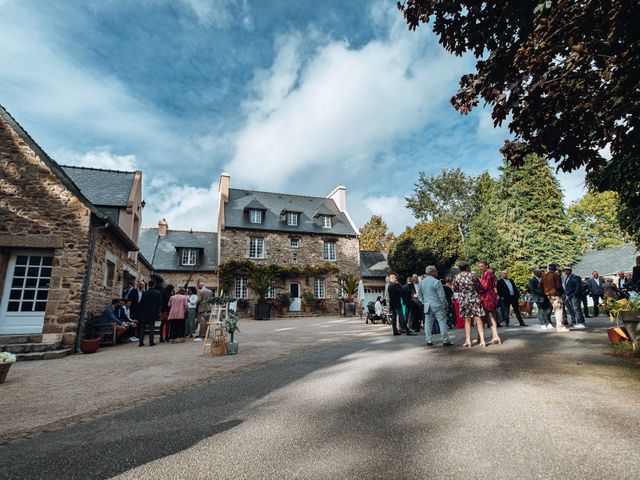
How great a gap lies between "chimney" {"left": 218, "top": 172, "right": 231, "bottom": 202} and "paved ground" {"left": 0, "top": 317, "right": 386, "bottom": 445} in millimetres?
19673

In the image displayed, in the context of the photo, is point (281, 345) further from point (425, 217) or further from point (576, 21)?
point (425, 217)

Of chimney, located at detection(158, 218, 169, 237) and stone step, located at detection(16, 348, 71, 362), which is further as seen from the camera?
chimney, located at detection(158, 218, 169, 237)

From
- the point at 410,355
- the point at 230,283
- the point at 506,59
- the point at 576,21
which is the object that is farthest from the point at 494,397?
the point at 230,283

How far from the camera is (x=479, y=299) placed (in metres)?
7.23

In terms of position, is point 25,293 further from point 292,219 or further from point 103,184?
point 292,219

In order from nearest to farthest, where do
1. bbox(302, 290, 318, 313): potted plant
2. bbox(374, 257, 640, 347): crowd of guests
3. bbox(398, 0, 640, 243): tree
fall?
bbox(398, 0, 640, 243): tree → bbox(374, 257, 640, 347): crowd of guests → bbox(302, 290, 318, 313): potted plant

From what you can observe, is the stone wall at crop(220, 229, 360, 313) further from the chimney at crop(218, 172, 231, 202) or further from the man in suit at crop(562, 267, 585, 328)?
the man in suit at crop(562, 267, 585, 328)

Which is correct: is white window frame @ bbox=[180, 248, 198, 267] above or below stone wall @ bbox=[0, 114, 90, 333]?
above

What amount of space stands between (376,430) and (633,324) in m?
5.36

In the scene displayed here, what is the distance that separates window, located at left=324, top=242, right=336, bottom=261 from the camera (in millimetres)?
27719

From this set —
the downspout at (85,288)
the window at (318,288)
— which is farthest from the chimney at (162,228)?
the downspout at (85,288)

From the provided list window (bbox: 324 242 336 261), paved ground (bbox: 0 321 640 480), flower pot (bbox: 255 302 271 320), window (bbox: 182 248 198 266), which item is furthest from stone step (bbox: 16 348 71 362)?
window (bbox: 324 242 336 261)

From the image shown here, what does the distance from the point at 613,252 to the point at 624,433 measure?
31681 mm

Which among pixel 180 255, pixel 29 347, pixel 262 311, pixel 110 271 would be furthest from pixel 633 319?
pixel 180 255
